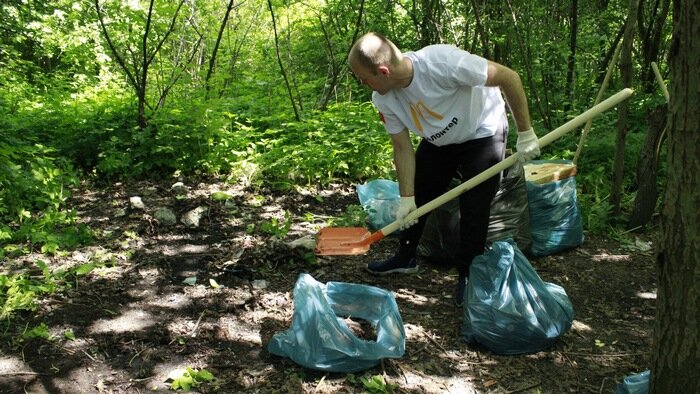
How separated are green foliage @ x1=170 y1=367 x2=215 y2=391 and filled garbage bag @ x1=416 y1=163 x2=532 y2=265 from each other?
1621 mm

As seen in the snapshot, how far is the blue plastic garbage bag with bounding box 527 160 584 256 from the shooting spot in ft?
11.2

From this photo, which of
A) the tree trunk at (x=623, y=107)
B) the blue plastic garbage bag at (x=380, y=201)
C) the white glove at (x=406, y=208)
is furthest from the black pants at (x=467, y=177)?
the tree trunk at (x=623, y=107)

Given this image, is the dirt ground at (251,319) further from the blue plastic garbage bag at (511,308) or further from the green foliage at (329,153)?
the green foliage at (329,153)

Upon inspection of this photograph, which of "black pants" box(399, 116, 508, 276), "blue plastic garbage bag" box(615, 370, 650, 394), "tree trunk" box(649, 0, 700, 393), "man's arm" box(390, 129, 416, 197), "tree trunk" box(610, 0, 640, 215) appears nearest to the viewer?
"tree trunk" box(649, 0, 700, 393)

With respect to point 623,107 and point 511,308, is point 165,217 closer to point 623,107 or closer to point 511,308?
point 511,308

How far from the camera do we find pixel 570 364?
2.33 meters

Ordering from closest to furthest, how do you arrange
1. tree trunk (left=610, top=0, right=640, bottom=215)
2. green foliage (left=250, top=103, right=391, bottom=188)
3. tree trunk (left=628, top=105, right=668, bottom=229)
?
tree trunk (left=610, top=0, right=640, bottom=215) → tree trunk (left=628, top=105, right=668, bottom=229) → green foliage (left=250, top=103, right=391, bottom=188)

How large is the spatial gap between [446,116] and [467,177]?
35 centimetres

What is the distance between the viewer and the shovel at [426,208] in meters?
2.29

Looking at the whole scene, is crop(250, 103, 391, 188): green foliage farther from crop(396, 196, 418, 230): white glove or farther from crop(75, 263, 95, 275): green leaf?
crop(396, 196, 418, 230): white glove

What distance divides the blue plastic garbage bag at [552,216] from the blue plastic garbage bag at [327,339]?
1486mm

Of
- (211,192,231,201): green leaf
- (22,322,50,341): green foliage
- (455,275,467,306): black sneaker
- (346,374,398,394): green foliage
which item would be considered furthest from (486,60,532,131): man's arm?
(211,192,231,201): green leaf

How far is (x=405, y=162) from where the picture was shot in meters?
2.76

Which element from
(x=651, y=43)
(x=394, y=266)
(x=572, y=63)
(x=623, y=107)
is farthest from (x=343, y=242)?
(x=651, y=43)
